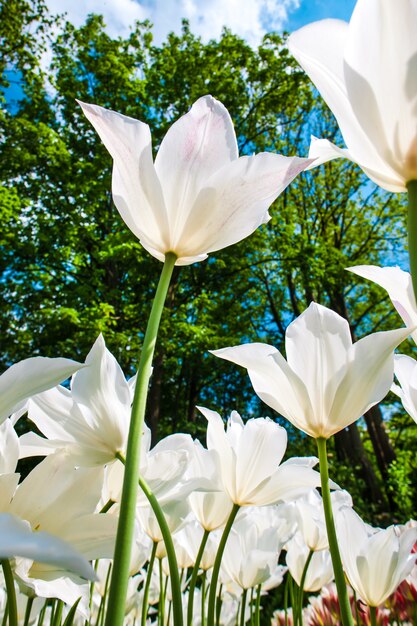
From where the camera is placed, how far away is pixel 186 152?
45 centimetres

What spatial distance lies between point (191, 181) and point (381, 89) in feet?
0.60

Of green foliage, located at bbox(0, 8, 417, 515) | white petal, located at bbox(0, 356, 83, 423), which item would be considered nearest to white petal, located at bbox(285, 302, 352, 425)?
white petal, located at bbox(0, 356, 83, 423)

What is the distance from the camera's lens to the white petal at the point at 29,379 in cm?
32

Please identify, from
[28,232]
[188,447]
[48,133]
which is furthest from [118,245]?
[188,447]

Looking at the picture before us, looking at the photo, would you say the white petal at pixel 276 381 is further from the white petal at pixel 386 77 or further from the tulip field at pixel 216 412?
the white petal at pixel 386 77

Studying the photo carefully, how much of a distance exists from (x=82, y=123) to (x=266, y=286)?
18.0 feet

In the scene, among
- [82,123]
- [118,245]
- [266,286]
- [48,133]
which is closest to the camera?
[118,245]

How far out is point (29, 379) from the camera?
0.32 metres

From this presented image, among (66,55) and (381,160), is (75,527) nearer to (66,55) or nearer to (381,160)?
(381,160)

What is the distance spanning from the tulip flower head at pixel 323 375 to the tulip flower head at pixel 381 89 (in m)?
0.17

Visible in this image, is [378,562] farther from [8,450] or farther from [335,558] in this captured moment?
[8,450]

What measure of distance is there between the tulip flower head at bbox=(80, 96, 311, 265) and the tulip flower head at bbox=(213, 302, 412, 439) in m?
0.12

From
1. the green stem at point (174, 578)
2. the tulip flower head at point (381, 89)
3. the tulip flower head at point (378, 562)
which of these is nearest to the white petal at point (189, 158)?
the tulip flower head at point (381, 89)

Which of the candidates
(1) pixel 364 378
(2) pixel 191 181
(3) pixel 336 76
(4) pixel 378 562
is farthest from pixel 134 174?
(4) pixel 378 562
